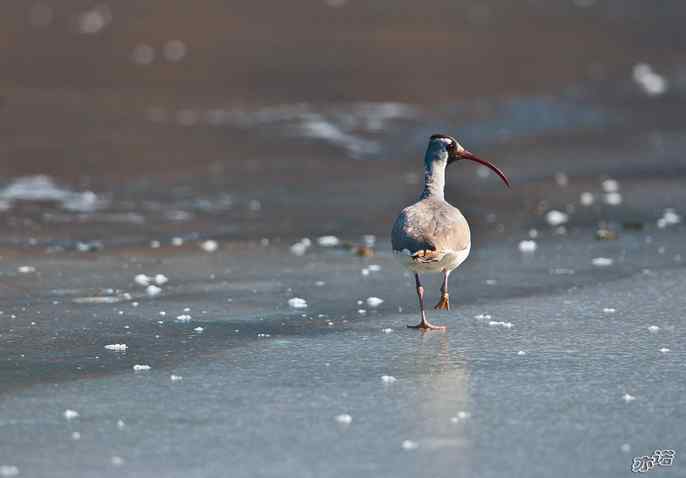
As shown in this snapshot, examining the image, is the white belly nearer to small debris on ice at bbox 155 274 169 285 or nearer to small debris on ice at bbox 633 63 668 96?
small debris on ice at bbox 155 274 169 285

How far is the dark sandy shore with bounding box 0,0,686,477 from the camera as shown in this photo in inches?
279

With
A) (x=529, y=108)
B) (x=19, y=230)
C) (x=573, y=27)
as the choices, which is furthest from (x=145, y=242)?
(x=573, y=27)

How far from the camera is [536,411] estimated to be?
7.41 meters

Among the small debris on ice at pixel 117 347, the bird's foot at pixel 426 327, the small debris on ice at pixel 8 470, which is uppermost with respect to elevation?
the bird's foot at pixel 426 327

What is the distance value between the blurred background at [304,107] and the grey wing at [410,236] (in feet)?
15.0

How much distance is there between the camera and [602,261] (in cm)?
1237

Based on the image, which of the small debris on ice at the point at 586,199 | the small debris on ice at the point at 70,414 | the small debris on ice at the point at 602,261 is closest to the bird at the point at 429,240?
the small debris on ice at the point at 602,261

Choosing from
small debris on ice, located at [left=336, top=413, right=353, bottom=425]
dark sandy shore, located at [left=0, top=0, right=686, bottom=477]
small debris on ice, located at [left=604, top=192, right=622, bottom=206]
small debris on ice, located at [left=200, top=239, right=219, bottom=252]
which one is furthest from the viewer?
small debris on ice, located at [left=604, top=192, right=622, bottom=206]

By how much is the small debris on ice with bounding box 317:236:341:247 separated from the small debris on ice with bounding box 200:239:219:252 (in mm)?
1097

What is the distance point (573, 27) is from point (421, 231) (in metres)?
18.6

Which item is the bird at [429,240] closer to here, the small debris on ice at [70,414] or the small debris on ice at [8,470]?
the small debris on ice at [70,414]

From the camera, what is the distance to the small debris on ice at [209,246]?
13.4 metres

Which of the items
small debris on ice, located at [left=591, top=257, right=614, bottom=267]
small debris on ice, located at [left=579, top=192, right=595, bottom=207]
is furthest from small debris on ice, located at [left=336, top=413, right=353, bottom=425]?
small debris on ice, located at [left=579, top=192, right=595, bottom=207]

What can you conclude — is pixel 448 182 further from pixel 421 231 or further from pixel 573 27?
pixel 573 27
